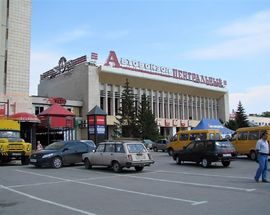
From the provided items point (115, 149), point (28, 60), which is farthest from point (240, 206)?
point (28, 60)

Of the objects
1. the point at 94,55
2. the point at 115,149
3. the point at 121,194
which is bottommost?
the point at 121,194

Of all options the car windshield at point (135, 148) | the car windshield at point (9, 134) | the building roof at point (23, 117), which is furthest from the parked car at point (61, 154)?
the building roof at point (23, 117)

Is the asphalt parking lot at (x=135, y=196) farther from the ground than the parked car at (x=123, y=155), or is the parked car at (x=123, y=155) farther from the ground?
the parked car at (x=123, y=155)

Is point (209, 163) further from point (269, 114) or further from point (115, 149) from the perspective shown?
point (269, 114)

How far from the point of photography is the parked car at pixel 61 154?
20656 mm

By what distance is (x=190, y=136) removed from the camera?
29.8m

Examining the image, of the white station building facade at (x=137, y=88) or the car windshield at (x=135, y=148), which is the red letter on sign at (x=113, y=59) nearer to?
the white station building facade at (x=137, y=88)

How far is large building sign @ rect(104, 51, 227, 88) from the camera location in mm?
63688

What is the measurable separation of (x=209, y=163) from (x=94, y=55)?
1788 inches

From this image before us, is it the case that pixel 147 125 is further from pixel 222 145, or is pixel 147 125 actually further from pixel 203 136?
pixel 222 145

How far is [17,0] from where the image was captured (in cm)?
4369

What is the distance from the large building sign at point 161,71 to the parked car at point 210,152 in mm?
43329

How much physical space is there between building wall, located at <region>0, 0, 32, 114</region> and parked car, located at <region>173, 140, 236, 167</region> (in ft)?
→ 89.7

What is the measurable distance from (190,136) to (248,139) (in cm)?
523
